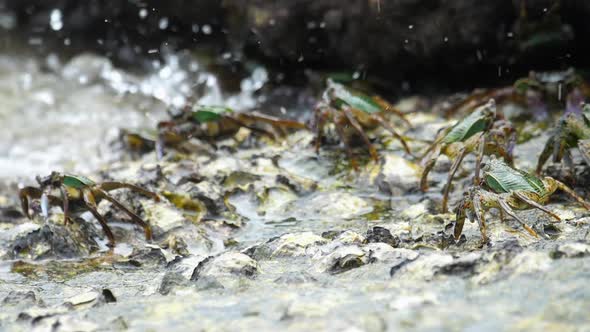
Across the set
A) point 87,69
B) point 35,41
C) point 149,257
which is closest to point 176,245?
point 149,257

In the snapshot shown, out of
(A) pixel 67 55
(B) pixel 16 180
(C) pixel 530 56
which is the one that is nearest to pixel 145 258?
(B) pixel 16 180

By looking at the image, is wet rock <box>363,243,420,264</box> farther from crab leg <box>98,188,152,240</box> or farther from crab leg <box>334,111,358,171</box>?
crab leg <box>334,111,358,171</box>

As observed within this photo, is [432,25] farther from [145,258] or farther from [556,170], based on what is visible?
[145,258]

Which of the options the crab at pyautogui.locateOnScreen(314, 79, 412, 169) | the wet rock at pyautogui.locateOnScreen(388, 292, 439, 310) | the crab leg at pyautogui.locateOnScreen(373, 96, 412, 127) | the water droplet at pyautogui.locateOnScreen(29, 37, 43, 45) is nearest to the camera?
the wet rock at pyautogui.locateOnScreen(388, 292, 439, 310)

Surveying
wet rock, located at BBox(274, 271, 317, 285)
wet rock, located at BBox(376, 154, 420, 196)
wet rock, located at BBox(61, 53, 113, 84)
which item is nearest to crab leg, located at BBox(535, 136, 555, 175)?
wet rock, located at BBox(376, 154, 420, 196)

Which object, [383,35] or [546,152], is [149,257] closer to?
[546,152]

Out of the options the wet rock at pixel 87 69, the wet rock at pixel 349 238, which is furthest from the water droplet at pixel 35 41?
the wet rock at pixel 349 238

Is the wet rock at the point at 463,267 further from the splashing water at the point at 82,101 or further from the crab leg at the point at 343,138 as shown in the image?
the splashing water at the point at 82,101
